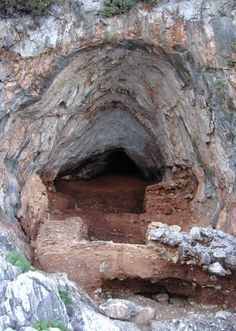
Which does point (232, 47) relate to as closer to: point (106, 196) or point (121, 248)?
point (121, 248)

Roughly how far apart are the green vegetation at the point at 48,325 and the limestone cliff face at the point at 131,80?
6.14 m

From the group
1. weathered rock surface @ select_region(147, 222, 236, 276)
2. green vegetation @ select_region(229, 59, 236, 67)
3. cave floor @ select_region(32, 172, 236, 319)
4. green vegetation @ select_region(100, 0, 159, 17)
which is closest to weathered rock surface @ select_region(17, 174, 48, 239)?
cave floor @ select_region(32, 172, 236, 319)

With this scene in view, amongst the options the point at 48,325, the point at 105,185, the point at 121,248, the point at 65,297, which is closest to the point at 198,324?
the point at 121,248

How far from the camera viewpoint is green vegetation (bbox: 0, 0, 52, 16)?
44.6 ft

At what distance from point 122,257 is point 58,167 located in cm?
627

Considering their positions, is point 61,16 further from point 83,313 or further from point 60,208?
point 83,313

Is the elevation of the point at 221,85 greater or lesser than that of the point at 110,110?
greater

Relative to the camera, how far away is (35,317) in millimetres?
8203

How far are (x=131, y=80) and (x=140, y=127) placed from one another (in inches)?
102

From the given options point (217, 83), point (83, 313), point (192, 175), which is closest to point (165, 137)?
point (192, 175)

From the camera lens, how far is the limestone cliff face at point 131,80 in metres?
13.8

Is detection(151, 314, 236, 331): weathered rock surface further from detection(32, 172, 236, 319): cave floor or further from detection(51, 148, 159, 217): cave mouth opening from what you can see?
detection(51, 148, 159, 217): cave mouth opening

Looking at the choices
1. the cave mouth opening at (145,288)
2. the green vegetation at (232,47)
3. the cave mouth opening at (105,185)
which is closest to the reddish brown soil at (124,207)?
the cave mouth opening at (105,185)

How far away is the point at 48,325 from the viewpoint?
815 centimetres
